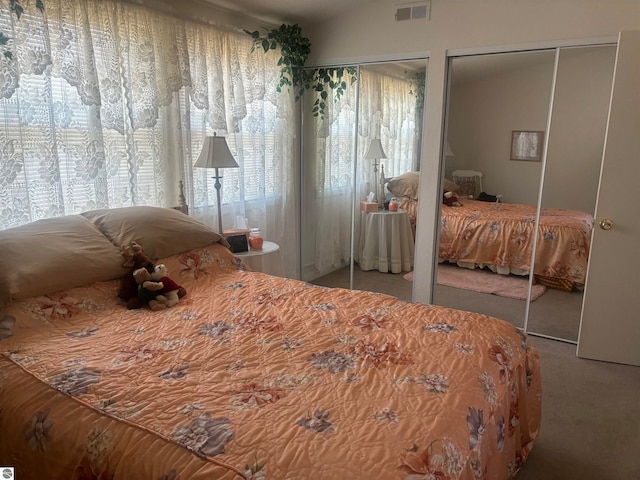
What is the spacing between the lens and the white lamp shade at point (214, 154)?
3.02 m

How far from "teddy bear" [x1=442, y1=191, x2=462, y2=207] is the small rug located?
1.67 feet

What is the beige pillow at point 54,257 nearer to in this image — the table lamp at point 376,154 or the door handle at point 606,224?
the table lamp at point 376,154

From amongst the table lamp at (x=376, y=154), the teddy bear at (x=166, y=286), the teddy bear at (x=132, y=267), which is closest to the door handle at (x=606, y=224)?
the table lamp at (x=376, y=154)

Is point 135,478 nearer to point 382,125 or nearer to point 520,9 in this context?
point 382,125

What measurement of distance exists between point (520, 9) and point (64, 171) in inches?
120

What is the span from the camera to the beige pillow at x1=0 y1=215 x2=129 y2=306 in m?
1.99

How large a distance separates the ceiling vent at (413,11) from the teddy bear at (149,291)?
270cm

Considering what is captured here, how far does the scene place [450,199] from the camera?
3664 mm

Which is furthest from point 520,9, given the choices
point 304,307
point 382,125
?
point 304,307

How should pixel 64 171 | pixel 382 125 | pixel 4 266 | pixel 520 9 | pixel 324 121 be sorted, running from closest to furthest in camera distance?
pixel 4 266, pixel 64 171, pixel 520 9, pixel 382 125, pixel 324 121

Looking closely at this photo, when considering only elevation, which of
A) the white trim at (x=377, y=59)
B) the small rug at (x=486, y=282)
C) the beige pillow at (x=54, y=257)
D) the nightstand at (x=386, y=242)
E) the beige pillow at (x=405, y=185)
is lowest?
the small rug at (x=486, y=282)

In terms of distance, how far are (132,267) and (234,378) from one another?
3.52 feet

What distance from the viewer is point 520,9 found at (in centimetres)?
312

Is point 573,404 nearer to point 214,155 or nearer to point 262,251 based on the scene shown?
point 262,251
